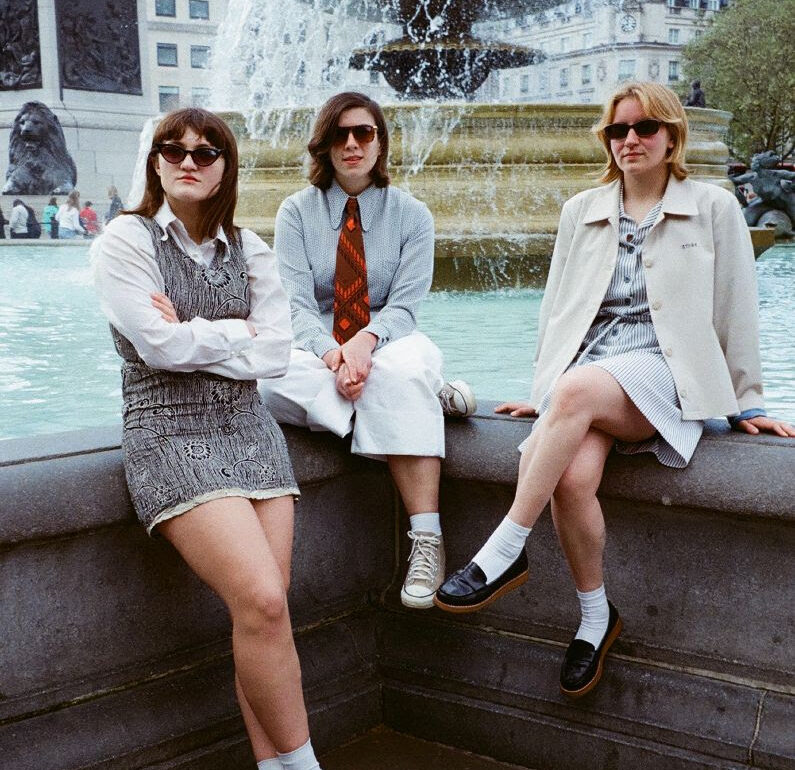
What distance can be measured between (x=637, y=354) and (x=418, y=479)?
0.64m

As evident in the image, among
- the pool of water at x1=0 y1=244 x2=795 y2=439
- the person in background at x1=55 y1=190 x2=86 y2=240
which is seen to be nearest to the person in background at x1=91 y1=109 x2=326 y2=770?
the pool of water at x1=0 y1=244 x2=795 y2=439

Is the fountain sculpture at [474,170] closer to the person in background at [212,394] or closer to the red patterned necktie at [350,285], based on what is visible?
the red patterned necktie at [350,285]

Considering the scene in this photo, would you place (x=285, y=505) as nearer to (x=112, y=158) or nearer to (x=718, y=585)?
(x=718, y=585)

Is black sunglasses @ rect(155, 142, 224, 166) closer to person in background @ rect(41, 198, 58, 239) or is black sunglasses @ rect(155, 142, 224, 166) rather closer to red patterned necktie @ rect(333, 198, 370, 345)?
red patterned necktie @ rect(333, 198, 370, 345)

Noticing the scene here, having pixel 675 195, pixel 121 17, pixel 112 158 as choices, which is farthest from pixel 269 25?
pixel 112 158

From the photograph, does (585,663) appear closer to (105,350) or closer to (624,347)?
(624,347)

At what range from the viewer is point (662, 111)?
9.66 ft

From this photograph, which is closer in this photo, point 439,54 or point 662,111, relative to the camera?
point 662,111

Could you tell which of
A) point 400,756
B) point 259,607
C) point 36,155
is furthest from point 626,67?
point 259,607

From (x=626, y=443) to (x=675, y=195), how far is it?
677mm

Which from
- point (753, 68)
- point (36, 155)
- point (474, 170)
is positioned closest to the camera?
point (474, 170)

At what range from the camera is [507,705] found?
119 inches

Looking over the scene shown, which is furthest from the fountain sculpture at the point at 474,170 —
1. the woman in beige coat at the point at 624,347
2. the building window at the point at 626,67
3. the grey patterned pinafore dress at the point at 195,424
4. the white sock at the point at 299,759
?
the building window at the point at 626,67

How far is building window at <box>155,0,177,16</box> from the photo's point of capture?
2489 inches
